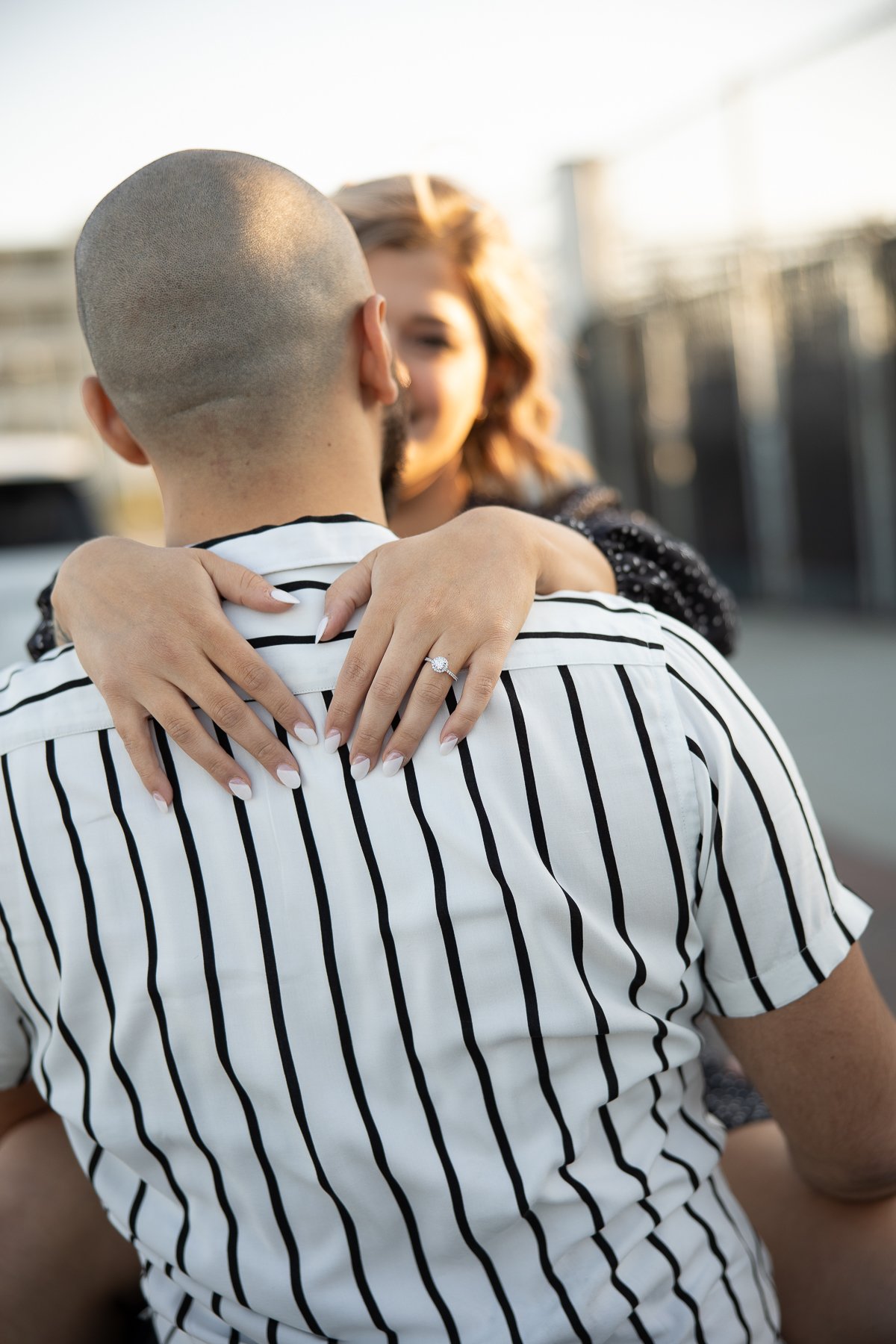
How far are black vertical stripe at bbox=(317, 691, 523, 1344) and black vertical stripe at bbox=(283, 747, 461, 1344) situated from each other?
1.7 inches

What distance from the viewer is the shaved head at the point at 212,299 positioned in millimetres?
1118

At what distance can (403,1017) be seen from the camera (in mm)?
1036

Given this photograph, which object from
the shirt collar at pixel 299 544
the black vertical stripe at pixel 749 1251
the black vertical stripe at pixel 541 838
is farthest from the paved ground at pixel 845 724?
the shirt collar at pixel 299 544

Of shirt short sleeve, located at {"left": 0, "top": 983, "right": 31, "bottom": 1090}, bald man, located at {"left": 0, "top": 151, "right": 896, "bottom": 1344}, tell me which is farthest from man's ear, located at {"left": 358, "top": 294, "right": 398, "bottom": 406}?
shirt short sleeve, located at {"left": 0, "top": 983, "right": 31, "bottom": 1090}

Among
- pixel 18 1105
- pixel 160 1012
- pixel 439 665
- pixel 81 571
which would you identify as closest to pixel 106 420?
pixel 81 571

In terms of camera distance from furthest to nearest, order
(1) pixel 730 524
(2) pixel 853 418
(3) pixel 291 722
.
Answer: (1) pixel 730 524
(2) pixel 853 418
(3) pixel 291 722

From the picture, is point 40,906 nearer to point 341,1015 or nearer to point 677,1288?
point 341,1015

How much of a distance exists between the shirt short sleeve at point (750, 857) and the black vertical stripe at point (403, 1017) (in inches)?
12.3

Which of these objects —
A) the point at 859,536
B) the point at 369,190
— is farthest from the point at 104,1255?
the point at 859,536

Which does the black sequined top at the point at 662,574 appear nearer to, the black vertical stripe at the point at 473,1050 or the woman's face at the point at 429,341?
the woman's face at the point at 429,341

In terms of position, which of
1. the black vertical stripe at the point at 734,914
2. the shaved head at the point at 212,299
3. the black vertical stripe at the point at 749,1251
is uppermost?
the shaved head at the point at 212,299

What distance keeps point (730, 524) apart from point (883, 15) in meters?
3.35

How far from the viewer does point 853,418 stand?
7137mm

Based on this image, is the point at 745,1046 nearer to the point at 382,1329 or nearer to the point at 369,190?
the point at 382,1329
